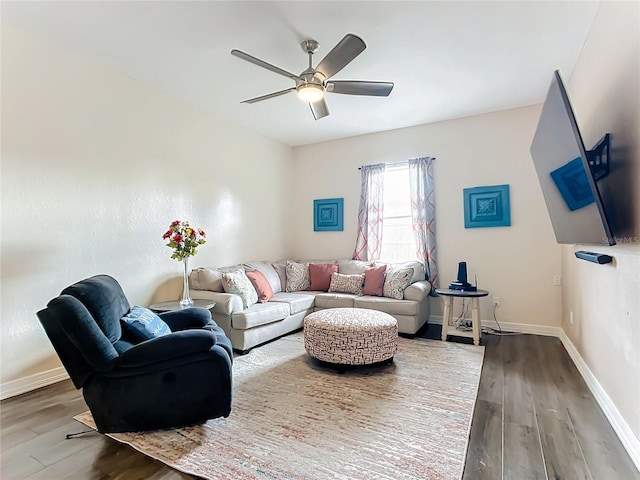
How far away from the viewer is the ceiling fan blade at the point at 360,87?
2.79 m

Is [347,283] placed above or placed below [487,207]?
below

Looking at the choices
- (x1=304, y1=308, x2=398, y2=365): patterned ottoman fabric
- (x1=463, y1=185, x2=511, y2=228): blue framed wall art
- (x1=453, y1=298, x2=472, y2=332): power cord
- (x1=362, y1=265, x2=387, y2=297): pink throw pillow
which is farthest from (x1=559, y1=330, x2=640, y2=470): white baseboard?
(x1=362, y1=265, x2=387, y2=297): pink throw pillow

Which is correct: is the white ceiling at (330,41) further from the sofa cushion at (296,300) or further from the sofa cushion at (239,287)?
the sofa cushion at (296,300)

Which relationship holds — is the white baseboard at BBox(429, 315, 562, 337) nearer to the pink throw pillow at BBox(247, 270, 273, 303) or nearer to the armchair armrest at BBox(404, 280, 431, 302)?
the armchair armrest at BBox(404, 280, 431, 302)

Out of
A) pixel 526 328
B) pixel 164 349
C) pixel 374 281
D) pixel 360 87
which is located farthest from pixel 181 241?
pixel 526 328

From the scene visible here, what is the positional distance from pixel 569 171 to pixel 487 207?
7.96 feet

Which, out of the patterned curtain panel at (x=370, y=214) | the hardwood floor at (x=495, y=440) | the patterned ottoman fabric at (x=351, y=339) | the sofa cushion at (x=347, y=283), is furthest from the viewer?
the patterned curtain panel at (x=370, y=214)

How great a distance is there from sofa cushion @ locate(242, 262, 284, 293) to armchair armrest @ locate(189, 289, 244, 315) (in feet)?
2.93

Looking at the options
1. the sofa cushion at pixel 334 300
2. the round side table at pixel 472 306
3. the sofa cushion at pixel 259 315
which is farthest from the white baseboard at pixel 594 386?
the sofa cushion at pixel 259 315

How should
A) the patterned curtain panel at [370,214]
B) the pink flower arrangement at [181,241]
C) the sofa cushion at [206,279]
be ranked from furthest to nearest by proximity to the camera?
1. the patterned curtain panel at [370,214]
2. the sofa cushion at [206,279]
3. the pink flower arrangement at [181,241]

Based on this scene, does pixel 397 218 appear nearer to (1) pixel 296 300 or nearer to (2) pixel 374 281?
(2) pixel 374 281

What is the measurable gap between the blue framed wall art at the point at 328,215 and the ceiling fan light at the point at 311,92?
9.23 ft

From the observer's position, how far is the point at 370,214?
5.25m

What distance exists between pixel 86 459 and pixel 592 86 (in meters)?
4.32
